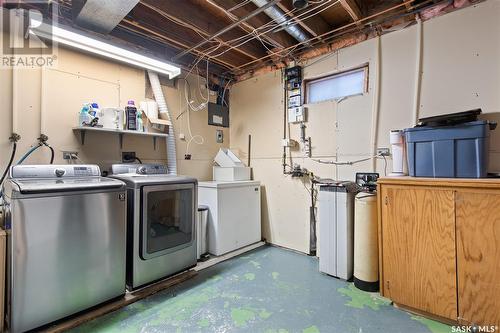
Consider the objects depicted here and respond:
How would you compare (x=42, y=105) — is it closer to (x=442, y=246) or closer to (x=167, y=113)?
(x=167, y=113)

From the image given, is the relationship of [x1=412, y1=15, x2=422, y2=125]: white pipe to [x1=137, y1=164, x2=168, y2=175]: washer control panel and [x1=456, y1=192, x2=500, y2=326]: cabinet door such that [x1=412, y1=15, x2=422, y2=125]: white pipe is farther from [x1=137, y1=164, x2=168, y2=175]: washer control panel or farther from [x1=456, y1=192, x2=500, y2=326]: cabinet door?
[x1=137, y1=164, x2=168, y2=175]: washer control panel

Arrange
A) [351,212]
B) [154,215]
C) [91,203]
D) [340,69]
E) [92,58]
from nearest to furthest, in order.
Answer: [91,203] < [154,215] < [351,212] < [92,58] < [340,69]

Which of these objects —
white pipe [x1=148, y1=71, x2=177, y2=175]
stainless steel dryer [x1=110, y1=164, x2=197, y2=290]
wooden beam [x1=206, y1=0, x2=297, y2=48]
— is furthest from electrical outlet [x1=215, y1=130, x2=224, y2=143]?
wooden beam [x1=206, y1=0, x2=297, y2=48]

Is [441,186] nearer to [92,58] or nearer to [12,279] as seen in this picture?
[12,279]

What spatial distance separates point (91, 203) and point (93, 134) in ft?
3.62

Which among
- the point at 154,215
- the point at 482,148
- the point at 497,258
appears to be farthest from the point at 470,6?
the point at 154,215

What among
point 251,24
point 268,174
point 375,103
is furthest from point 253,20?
point 268,174

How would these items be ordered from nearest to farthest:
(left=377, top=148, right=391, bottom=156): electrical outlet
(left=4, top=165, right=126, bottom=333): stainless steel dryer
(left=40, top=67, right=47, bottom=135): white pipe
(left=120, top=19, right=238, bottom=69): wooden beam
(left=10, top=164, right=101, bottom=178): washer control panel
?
1. (left=4, top=165, right=126, bottom=333): stainless steel dryer
2. (left=10, top=164, right=101, bottom=178): washer control panel
3. (left=40, top=67, right=47, bottom=135): white pipe
4. (left=377, top=148, right=391, bottom=156): electrical outlet
5. (left=120, top=19, right=238, bottom=69): wooden beam

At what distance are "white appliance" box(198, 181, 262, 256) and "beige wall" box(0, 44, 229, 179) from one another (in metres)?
0.88

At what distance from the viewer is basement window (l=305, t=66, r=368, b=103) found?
2.83m

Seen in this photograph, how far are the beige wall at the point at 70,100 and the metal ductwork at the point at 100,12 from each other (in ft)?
1.12

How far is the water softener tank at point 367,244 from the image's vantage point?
2.23m

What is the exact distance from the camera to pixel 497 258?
1.59m

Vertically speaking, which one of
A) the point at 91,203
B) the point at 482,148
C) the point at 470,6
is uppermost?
the point at 470,6
